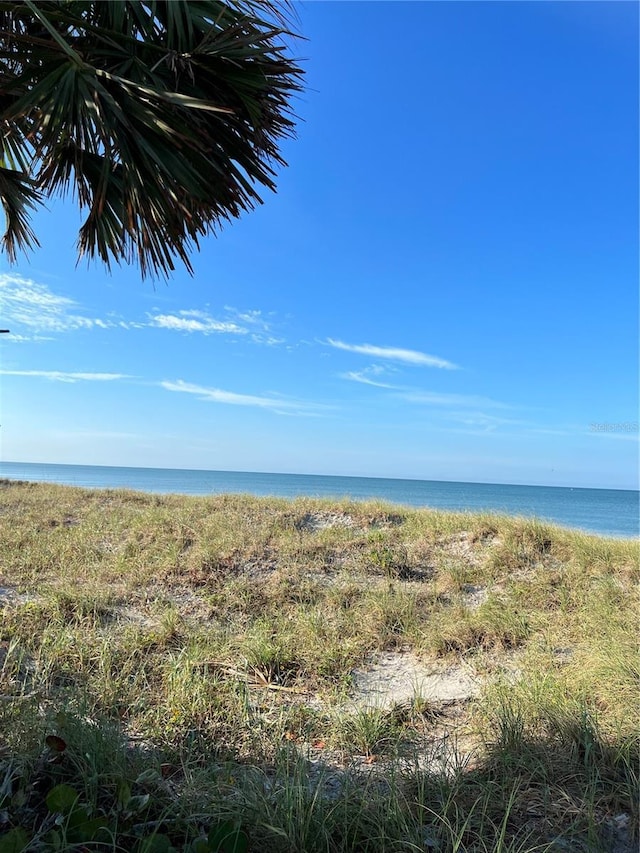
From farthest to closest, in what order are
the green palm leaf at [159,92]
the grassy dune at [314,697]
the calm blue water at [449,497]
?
the calm blue water at [449,497] < the green palm leaf at [159,92] < the grassy dune at [314,697]

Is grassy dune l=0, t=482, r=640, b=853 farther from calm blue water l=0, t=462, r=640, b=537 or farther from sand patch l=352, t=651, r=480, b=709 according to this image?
calm blue water l=0, t=462, r=640, b=537

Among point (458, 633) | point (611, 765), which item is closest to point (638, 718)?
point (611, 765)

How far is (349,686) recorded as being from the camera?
12.3ft

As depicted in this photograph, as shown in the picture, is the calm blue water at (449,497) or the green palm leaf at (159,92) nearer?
the green palm leaf at (159,92)

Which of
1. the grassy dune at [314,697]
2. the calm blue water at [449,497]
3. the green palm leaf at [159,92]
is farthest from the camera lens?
the calm blue water at [449,497]

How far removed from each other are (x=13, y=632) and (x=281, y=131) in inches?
185

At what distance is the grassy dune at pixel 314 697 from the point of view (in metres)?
1.99

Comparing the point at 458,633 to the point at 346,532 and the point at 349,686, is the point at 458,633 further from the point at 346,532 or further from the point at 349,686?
the point at 346,532

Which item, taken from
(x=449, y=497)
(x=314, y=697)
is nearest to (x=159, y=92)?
(x=314, y=697)

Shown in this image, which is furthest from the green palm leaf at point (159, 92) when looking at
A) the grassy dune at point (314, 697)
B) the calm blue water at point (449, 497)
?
the calm blue water at point (449, 497)

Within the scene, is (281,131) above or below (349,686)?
above

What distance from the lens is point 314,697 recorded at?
3.61 metres

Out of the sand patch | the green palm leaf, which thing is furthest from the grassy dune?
the green palm leaf

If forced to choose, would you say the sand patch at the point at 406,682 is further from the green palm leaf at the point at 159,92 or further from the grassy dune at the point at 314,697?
the green palm leaf at the point at 159,92
